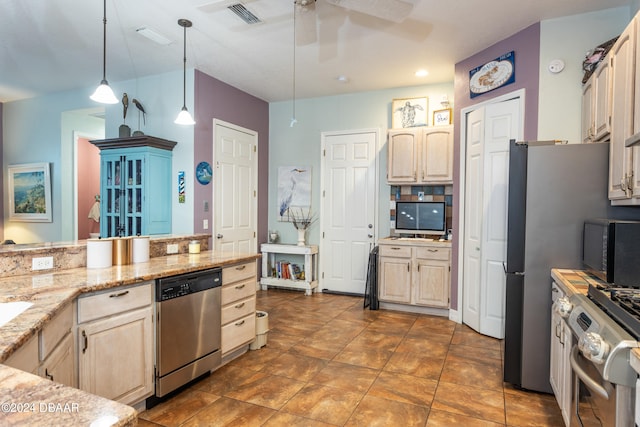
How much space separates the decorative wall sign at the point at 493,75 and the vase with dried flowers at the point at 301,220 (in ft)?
9.36

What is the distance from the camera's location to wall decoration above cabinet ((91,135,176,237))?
4188 millimetres

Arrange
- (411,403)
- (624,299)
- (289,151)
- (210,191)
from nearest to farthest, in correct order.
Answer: (624,299) < (411,403) < (210,191) < (289,151)

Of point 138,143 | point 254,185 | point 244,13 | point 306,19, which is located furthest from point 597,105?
point 138,143

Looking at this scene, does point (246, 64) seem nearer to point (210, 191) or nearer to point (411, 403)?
point (210, 191)

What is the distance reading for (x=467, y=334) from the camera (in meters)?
3.74

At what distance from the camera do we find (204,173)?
4469 mm

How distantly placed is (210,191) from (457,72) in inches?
130

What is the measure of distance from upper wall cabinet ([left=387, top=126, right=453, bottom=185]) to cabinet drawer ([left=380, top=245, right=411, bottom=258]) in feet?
2.85

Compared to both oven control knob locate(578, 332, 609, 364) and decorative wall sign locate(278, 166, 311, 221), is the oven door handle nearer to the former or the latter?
oven control knob locate(578, 332, 609, 364)

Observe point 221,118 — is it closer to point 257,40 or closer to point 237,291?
point 257,40

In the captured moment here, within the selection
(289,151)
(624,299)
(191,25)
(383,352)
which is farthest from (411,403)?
(289,151)

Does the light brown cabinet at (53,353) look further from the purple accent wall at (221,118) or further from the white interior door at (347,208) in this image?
the white interior door at (347,208)

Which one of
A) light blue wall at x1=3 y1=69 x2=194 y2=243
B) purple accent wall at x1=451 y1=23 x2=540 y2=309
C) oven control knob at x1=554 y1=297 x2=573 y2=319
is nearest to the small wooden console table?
light blue wall at x1=3 y1=69 x2=194 y2=243

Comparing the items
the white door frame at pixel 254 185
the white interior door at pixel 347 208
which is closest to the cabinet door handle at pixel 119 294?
the white door frame at pixel 254 185
